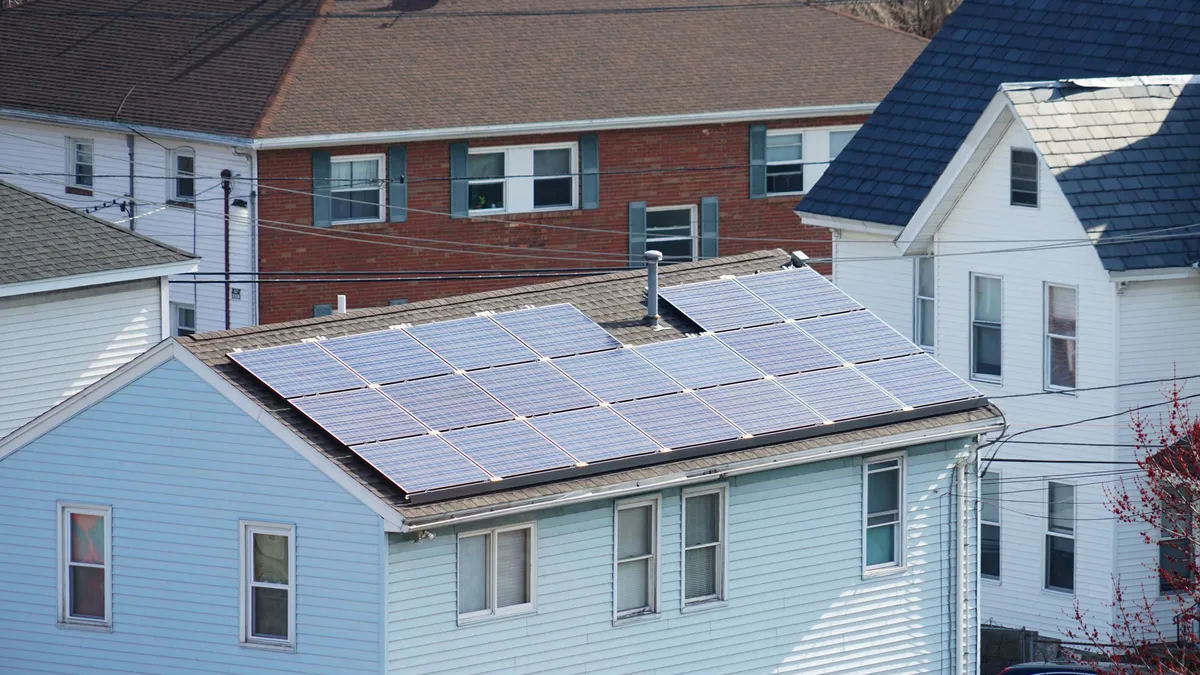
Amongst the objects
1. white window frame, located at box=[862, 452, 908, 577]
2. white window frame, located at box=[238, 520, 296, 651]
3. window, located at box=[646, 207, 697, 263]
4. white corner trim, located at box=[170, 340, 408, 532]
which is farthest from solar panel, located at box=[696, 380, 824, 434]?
window, located at box=[646, 207, 697, 263]

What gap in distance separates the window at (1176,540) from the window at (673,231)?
2070 cm

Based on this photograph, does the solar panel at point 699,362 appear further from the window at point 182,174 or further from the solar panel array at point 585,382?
the window at point 182,174

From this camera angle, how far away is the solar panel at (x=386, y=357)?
2652 centimetres

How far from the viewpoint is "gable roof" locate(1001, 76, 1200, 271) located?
34.5 m

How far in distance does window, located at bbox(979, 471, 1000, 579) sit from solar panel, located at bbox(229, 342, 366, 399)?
1343 centimetres

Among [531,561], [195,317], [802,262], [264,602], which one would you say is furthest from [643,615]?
[195,317]

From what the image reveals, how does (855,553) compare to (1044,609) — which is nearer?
(855,553)

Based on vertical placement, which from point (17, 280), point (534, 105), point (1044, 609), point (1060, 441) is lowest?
point (1044, 609)

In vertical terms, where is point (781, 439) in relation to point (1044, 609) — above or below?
above

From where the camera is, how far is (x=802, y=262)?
3169 centimetres

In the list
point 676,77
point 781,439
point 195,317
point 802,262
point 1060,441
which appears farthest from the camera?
point 676,77

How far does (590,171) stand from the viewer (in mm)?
52906

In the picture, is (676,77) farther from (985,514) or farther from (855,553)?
(855,553)

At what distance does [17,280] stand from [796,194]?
A: 25.8 metres
